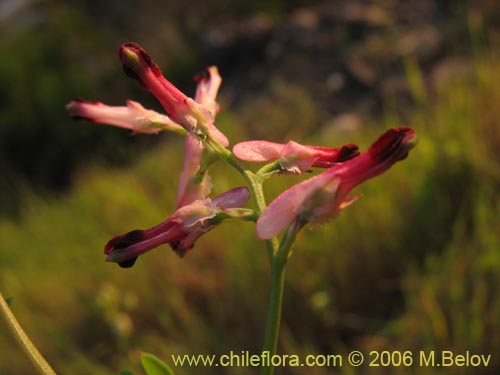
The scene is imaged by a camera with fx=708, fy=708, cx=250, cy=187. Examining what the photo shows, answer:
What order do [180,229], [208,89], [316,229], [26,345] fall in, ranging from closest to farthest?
[26,345] < [180,229] < [208,89] < [316,229]

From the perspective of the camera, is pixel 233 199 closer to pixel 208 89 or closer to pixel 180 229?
pixel 180 229

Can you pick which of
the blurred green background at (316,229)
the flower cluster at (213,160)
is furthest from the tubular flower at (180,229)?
the blurred green background at (316,229)

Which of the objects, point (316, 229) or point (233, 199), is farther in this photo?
point (316, 229)

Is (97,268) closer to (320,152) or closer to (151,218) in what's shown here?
(151,218)

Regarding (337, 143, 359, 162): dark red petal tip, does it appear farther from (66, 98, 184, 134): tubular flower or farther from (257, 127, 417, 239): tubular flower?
(66, 98, 184, 134): tubular flower

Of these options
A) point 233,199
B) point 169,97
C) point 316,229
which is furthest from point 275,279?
point 316,229
